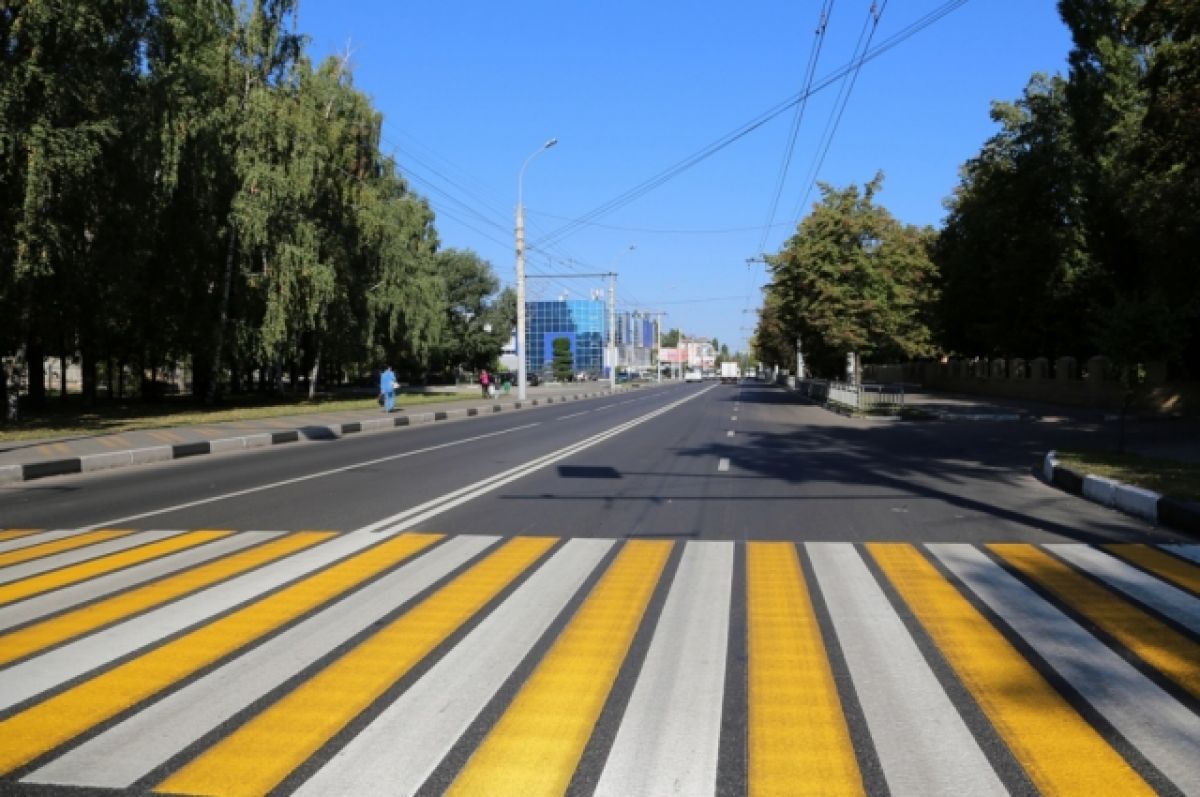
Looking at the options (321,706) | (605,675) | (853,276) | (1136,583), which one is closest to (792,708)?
(605,675)

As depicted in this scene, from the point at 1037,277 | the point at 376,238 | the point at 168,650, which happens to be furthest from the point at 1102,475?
the point at 376,238

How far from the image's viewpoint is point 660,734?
146 inches

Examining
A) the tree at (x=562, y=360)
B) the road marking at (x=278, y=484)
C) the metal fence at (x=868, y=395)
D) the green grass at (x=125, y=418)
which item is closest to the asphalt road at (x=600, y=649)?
the road marking at (x=278, y=484)

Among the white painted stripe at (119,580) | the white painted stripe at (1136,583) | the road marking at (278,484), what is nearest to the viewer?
the white painted stripe at (1136,583)

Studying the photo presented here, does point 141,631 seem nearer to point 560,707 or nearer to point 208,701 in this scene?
point 208,701

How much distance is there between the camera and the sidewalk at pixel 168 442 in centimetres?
1543

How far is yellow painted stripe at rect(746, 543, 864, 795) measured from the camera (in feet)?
10.9

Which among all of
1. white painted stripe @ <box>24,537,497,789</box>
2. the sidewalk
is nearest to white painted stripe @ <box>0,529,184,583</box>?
white painted stripe @ <box>24,537,497,789</box>

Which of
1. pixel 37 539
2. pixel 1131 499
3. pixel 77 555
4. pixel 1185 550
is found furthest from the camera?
pixel 1131 499

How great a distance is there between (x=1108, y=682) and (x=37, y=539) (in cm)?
898

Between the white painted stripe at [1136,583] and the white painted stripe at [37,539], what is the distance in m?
9.11

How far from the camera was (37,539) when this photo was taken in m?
8.56

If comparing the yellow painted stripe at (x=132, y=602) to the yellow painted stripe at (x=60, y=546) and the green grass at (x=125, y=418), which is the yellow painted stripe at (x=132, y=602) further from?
the green grass at (x=125, y=418)

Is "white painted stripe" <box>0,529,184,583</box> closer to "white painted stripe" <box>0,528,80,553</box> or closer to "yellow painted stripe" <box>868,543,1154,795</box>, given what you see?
"white painted stripe" <box>0,528,80,553</box>
